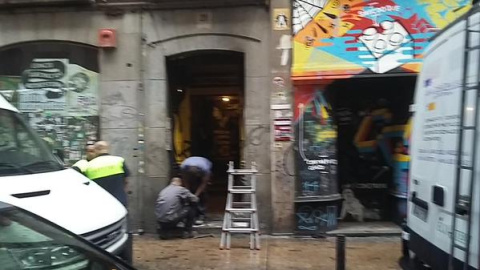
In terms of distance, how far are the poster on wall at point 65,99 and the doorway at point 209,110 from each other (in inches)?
56.0

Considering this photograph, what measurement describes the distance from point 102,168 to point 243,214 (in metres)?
2.52

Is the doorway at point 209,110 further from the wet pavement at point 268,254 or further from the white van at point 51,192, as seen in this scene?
the white van at point 51,192

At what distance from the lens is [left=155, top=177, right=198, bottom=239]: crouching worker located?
27.9 feet

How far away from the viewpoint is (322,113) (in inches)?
347

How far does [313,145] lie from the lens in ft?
28.8

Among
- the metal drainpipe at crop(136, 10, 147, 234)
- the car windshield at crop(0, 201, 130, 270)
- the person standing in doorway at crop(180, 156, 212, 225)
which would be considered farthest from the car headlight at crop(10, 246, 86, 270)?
the metal drainpipe at crop(136, 10, 147, 234)

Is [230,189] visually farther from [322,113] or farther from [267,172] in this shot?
[322,113]

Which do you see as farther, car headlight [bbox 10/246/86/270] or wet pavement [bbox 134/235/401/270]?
wet pavement [bbox 134/235/401/270]

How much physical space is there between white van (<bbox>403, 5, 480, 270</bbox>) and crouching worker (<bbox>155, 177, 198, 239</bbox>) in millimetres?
4227

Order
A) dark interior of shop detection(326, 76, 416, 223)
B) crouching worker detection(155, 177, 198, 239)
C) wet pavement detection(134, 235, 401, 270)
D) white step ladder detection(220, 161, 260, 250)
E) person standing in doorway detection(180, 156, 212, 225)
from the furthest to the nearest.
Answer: dark interior of shop detection(326, 76, 416, 223) → person standing in doorway detection(180, 156, 212, 225) → crouching worker detection(155, 177, 198, 239) → white step ladder detection(220, 161, 260, 250) → wet pavement detection(134, 235, 401, 270)

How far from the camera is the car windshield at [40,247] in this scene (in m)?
2.93

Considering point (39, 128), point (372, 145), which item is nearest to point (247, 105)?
point (372, 145)

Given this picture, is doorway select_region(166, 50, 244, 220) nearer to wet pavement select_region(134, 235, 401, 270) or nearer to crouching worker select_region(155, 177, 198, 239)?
crouching worker select_region(155, 177, 198, 239)

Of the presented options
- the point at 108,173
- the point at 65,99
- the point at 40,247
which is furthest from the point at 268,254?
the point at 40,247
